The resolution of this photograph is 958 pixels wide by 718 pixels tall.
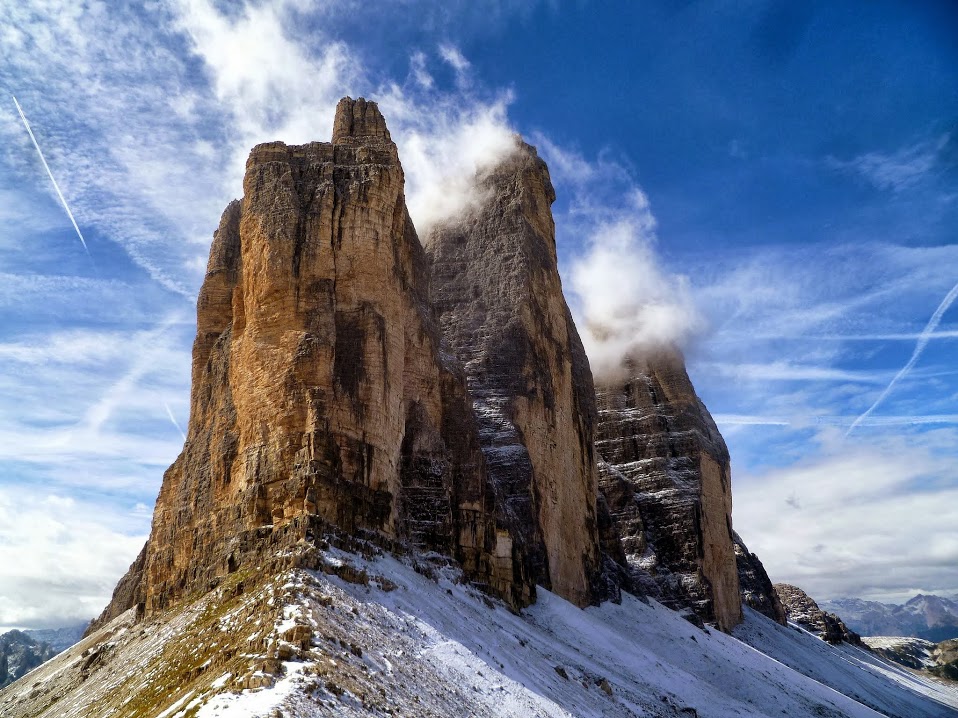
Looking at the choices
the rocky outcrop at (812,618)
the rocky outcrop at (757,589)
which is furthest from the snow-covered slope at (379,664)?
the rocky outcrop at (812,618)

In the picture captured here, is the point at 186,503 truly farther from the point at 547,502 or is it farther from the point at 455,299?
the point at 455,299

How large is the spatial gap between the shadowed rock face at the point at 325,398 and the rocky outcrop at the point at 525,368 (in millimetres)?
7409

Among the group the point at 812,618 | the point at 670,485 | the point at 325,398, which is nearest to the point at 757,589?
the point at 812,618

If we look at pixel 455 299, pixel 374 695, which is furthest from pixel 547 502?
pixel 374 695

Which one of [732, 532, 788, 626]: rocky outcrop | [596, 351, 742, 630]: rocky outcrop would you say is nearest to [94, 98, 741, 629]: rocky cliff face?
[596, 351, 742, 630]: rocky outcrop

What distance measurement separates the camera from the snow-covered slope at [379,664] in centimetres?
2242

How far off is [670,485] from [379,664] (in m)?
69.1

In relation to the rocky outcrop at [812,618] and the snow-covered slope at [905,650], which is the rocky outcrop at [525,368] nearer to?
the rocky outcrop at [812,618]

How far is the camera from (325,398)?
38.1 metres

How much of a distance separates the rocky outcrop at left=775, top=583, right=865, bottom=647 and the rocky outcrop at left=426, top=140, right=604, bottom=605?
68158mm

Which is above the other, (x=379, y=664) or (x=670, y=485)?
(x=670, y=485)

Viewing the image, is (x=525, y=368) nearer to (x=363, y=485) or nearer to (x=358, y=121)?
(x=358, y=121)

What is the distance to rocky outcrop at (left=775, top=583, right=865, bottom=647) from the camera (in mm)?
123062

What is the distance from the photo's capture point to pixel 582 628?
51844 mm
